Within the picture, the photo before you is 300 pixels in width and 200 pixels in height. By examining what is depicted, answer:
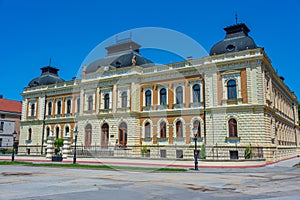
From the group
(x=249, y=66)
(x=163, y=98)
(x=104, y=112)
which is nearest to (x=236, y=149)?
(x=249, y=66)

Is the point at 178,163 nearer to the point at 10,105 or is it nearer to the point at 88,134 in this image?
the point at 88,134

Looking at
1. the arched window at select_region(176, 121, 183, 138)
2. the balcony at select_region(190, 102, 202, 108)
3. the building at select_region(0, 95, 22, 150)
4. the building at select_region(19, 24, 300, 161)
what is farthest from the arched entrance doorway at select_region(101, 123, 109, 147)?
the building at select_region(0, 95, 22, 150)

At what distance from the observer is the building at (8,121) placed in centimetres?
5200

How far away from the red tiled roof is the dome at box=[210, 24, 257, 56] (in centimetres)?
4085

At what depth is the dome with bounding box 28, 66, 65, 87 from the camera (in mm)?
44344

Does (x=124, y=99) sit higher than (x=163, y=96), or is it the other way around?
(x=163, y=96)

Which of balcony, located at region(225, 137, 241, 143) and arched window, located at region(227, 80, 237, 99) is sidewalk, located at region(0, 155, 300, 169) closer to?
balcony, located at region(225, 137, 241, 143)

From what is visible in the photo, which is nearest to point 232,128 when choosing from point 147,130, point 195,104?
point 195,104

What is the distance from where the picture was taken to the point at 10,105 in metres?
55.5

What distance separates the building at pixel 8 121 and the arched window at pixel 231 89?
3944 cm

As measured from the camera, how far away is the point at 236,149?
26.8 meters

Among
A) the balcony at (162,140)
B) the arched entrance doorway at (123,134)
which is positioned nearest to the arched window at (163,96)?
the balcony at (162,140)

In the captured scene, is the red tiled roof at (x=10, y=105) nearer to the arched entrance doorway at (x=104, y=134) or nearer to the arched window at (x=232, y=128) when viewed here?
the arched entrance doorway at (x=104, y=134)

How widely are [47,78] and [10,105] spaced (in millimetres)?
16126
